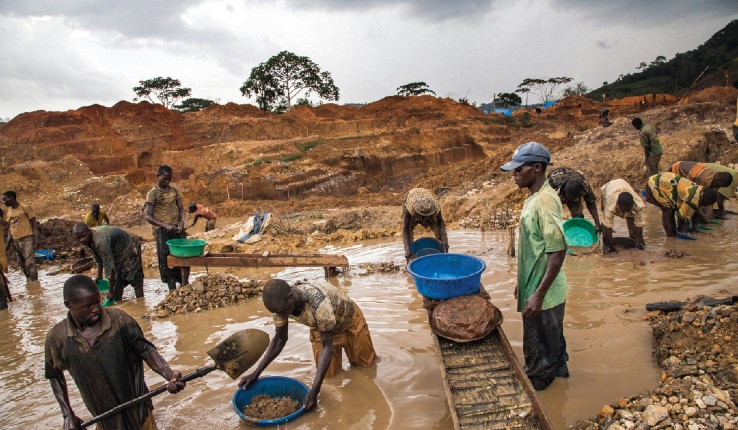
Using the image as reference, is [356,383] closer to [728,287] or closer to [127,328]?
[127,328]

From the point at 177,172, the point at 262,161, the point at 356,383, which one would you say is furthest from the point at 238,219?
the point at 356,383

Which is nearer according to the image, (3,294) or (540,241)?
(540,241)

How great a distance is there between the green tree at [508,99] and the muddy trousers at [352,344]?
48.3 metres

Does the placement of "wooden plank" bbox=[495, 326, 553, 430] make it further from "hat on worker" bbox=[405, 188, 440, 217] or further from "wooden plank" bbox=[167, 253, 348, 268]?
"wooden plank" bbox=[167, 253, 348, 268]

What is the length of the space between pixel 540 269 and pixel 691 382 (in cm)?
115

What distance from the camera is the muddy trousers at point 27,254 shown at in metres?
8.79

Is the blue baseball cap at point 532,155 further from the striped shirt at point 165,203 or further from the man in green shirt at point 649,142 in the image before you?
the man in green shirt at point 649,142

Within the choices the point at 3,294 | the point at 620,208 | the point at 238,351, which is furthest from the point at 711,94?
the point at 3,294

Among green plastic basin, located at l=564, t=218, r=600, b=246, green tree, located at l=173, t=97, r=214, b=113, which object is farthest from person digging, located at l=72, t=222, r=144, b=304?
green tree, located at l=173, t=97, r=214, b=113

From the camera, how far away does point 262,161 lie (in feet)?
66.3

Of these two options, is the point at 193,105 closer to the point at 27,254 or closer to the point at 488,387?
the point at 27,254

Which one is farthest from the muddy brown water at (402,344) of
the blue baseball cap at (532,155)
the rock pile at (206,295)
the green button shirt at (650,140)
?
the green button shirt at (650,140)

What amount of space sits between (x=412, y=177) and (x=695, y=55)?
37858 millimetres

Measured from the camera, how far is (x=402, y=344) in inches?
183
